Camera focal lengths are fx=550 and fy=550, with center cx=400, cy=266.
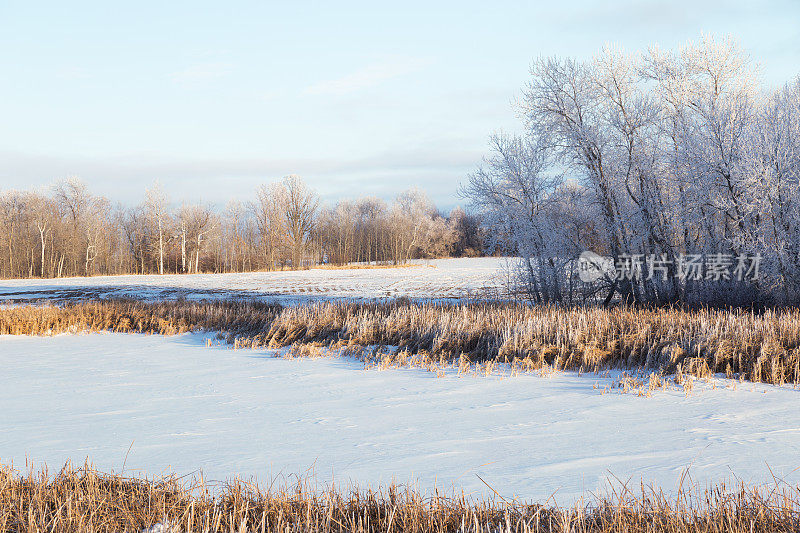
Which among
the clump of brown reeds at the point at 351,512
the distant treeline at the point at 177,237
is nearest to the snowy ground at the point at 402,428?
the clump of brown reeds at the point at 351,512

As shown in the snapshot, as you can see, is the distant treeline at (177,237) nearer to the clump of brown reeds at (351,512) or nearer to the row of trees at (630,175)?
the row of trees at (630,175)

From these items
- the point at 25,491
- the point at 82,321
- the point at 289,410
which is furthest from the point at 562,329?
the point at 82,321

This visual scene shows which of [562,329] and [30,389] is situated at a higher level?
[562,329]

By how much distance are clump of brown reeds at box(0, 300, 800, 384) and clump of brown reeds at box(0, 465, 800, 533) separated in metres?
4.33

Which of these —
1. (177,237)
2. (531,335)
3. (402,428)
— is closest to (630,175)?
(531,335)

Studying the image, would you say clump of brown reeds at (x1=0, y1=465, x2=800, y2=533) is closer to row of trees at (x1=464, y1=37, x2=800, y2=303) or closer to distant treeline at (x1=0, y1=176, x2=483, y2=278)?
row of trees at (x1=464, y1=37, x2=800, y2=303)

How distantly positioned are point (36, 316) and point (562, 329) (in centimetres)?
1308

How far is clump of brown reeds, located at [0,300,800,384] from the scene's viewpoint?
7.56 m

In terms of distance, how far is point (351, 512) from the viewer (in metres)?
3.25

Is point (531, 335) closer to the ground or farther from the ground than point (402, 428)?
farther from the ground

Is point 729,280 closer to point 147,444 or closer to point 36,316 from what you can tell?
point 147,444

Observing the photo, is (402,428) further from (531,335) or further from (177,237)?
(177,237)

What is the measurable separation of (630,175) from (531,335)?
7904 mm

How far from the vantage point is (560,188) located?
52.1ft
